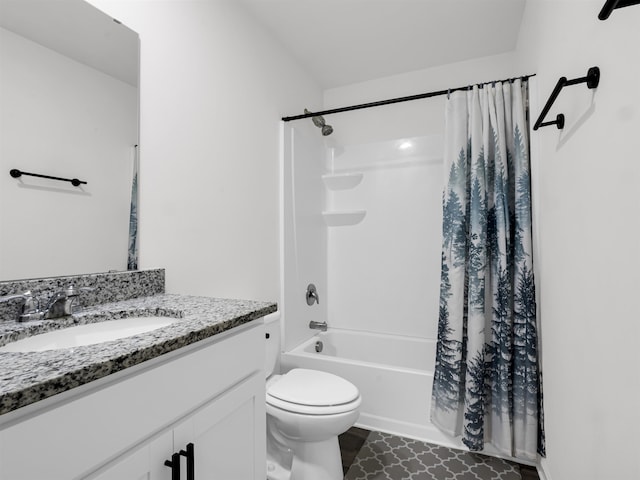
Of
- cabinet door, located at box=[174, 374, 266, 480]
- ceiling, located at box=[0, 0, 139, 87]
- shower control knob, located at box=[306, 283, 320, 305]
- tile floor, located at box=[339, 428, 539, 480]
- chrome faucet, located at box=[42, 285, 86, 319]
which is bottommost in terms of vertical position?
tile floor, located at box=[339, 428, 539, 480]

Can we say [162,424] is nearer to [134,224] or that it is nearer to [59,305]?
[59,305]

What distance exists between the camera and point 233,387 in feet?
3.10

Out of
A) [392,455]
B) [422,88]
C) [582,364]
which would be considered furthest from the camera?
[422,88]

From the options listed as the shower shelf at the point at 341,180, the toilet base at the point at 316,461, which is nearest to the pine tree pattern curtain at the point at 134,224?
the toilet base at the point at 316,461

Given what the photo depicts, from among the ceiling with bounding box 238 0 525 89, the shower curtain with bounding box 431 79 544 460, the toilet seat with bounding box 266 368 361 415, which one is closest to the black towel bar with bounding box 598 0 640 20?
the shower curtain with bounding box 431 79 544 460

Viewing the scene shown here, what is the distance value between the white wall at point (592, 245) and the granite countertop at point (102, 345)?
93 cm

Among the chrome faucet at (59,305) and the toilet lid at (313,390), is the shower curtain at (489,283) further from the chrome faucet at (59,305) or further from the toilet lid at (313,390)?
the chrome faucet at (59,305)

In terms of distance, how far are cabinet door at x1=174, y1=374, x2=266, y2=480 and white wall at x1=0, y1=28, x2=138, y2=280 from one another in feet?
2.18

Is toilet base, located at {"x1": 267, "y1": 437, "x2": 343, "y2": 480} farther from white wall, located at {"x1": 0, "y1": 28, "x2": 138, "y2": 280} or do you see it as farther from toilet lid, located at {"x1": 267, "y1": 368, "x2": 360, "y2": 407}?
white wall, located at {"x1": 0, "y1": 28, "x2": 138, "y2": 280}

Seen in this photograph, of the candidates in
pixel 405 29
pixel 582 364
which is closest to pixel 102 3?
pixel 405 29

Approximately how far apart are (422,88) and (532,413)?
2.36 meters

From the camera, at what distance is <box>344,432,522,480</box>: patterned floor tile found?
167cm

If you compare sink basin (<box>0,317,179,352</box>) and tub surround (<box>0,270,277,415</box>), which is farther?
sink basin (<box>0,317,179,352</box>)

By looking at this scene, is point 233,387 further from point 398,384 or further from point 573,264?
point 398,384
